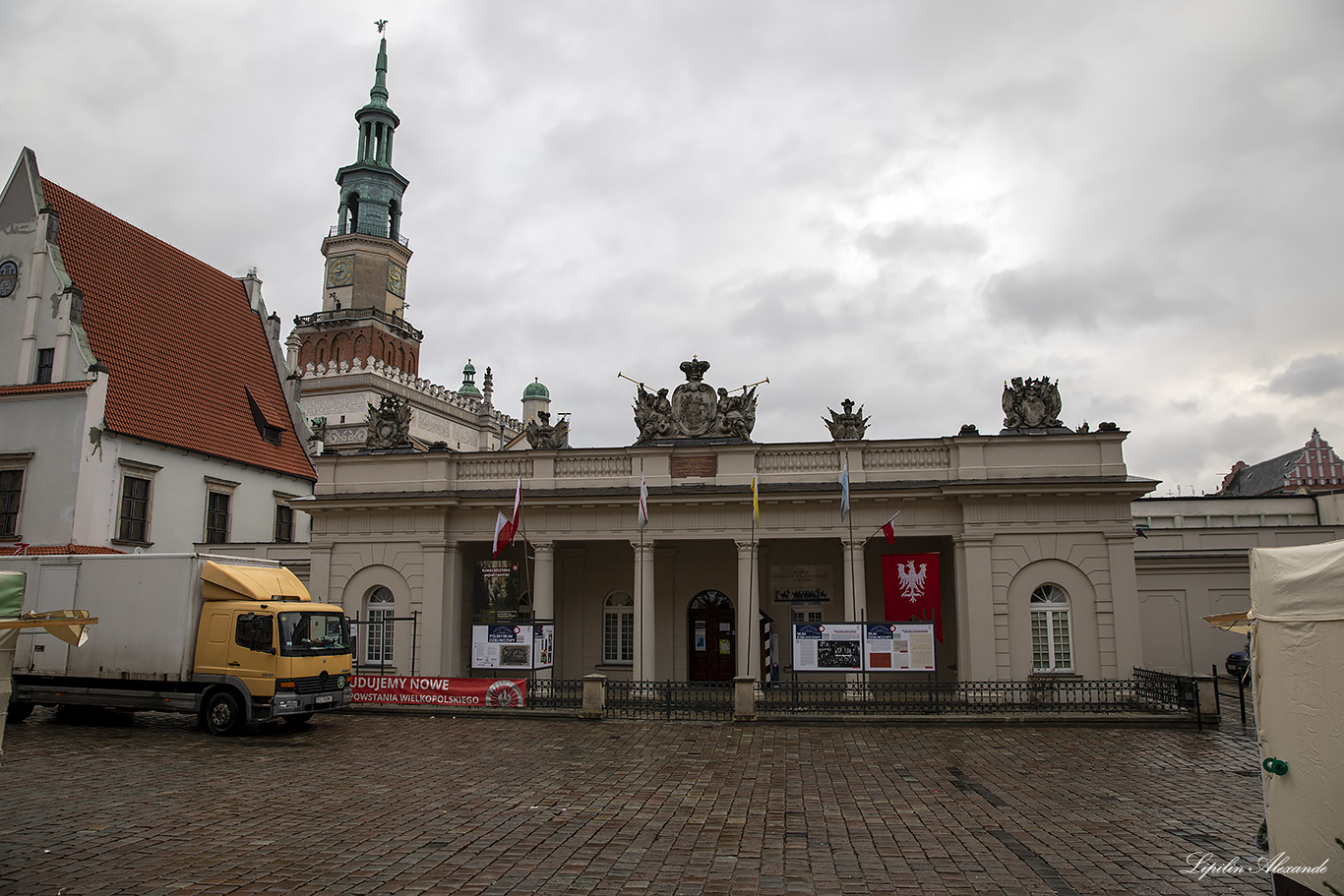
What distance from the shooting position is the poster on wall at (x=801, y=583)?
90.3ft

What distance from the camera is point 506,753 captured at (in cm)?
1623

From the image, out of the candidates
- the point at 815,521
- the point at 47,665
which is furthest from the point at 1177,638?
the point at 47,665

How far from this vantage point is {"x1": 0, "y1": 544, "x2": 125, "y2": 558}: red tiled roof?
1057 inches

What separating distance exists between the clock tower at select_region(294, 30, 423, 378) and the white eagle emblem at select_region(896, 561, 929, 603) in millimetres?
50243

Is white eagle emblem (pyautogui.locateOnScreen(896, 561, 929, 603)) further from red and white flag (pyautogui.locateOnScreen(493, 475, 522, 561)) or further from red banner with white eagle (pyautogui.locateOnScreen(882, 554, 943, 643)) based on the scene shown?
red and white flag (pyautogui.locateOnScreen(493, 475, 522, 561))

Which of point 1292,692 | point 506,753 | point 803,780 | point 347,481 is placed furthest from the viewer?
point 347,481

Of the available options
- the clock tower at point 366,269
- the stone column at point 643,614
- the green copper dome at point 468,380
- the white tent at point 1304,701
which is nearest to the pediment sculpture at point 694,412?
the stone column at point 643,614

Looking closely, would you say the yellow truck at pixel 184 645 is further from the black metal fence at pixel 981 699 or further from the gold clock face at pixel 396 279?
the gold clock face at pixel 396 279

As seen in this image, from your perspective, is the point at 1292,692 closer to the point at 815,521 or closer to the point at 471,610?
the point at 815,521

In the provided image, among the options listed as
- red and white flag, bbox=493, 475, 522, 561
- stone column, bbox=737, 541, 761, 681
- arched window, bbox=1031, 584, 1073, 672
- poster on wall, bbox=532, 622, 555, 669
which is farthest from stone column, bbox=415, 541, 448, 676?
arched window, bbox=1031, 584, 1073, 672

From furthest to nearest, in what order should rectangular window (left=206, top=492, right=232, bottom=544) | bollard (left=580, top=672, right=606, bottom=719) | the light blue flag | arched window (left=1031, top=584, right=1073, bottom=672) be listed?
rectangular window (left=206, top=492, right=232, bottom=544) < arched window (left=1031, top=584, right=1073, bottom=672) < the light blue flag < bollard (left=580, top=672, right=606, bottom=719)

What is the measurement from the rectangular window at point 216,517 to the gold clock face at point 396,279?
35337 millimetres

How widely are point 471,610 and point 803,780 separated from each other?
16.2m

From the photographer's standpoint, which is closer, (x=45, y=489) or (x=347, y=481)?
(x=347, y=481)
